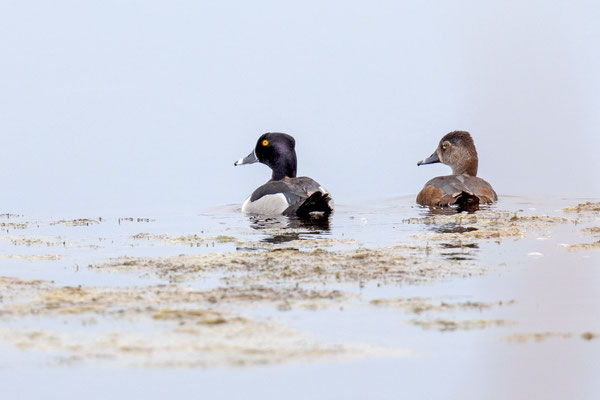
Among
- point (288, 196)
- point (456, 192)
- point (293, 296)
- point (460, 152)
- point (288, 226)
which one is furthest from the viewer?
point (460, 152)

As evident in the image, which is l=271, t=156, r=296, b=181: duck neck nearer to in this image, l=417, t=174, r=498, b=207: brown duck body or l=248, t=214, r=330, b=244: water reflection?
l=248, t=214, r=330, b=244: water reflection

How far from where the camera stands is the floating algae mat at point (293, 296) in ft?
23.9

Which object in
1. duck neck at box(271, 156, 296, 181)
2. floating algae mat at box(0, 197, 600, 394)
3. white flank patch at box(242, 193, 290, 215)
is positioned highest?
duck neck at box(271, 156, 296, 181)

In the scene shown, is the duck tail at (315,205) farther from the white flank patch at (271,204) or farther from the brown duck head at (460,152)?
the brown duck head at (460,152)

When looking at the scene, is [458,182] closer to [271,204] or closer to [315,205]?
[315,205]

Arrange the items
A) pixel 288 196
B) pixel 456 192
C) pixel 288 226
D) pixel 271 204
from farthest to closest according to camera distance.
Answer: pixel 456 192
pixel 271 204
pixel 288 196
pixel 288 226

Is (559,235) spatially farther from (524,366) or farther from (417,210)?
(524,366)

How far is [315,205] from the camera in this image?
17891mm

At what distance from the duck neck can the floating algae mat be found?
4759mm

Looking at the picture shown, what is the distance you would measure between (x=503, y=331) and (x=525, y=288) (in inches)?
75.1

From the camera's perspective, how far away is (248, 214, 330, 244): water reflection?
1431cm

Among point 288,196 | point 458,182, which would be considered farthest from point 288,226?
point 458,182

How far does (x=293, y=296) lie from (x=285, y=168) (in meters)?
11.0

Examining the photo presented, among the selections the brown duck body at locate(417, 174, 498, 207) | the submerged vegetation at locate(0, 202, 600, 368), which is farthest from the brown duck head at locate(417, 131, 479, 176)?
the submerged vegetation at locate(0, 202, 600, 368)
